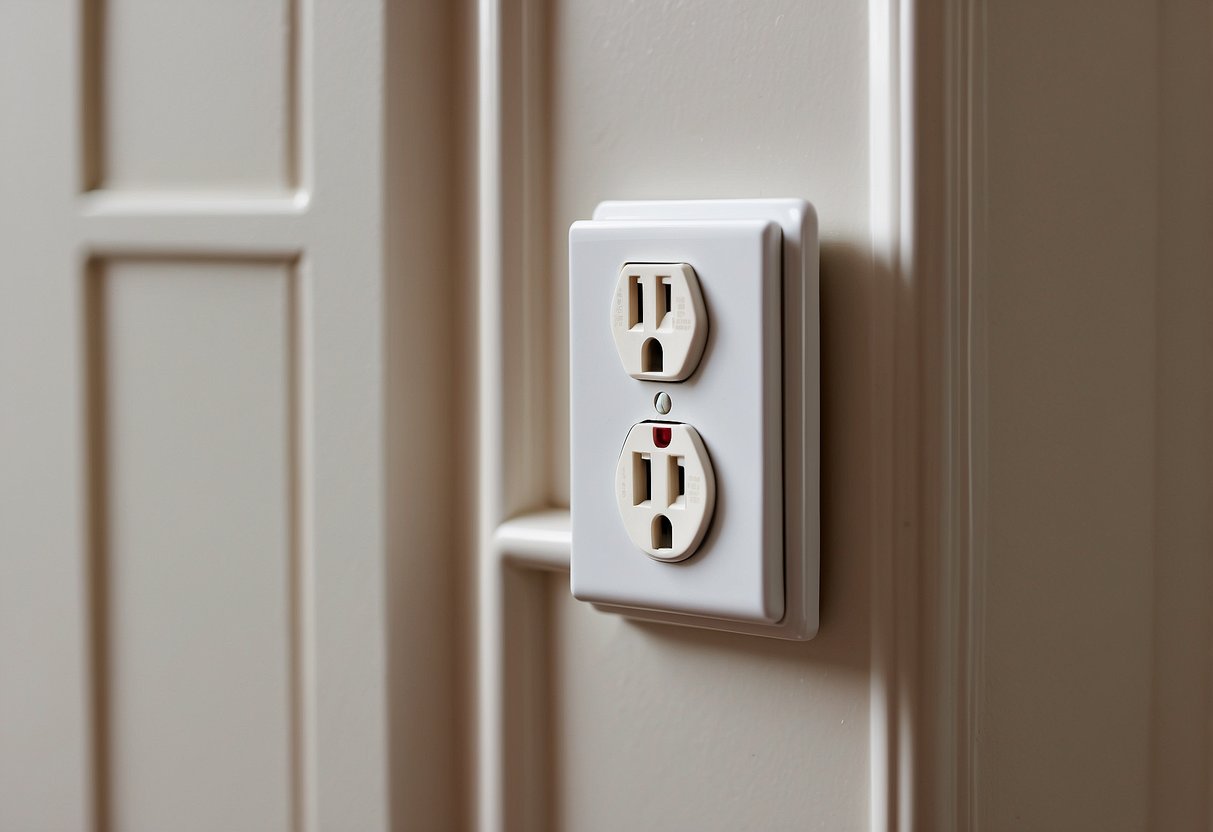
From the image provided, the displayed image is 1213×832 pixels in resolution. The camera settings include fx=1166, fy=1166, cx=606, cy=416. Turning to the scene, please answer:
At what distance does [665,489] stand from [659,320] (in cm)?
7

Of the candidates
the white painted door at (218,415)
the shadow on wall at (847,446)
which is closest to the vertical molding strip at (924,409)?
the shadow on wall at (847,446)

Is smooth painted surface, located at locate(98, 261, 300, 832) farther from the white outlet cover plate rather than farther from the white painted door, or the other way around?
the white outlet cover plate

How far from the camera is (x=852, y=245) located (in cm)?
48

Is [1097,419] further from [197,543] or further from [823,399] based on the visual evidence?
[197,543]

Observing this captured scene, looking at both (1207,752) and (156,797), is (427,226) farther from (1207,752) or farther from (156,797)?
(1207,752)

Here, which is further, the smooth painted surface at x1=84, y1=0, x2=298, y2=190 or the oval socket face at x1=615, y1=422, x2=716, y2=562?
the smooth painted surface at x1=84, y1=0, x2=298, y2=190

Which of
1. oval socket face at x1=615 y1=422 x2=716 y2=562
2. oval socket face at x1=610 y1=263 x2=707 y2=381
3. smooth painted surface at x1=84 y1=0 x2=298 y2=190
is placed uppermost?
smooth painted surface at x1=84 y1=0 x2=298 y2=190

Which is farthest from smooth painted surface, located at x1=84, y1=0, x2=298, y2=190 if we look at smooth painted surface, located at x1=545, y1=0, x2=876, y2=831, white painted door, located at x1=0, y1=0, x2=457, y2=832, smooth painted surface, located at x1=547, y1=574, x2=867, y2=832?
smooth painted surface, located at x1=547, y1=574, x2=867, y2=832

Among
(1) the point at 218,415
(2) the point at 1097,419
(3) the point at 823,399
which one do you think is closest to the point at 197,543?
(1) the point at 218,415

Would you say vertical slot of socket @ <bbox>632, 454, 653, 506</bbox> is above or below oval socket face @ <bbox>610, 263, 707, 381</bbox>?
below

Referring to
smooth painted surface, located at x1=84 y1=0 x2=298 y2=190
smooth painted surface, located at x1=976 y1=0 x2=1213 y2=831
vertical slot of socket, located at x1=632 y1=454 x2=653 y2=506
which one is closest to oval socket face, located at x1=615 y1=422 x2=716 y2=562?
vertical slot of socket, located at x1=632 y1=454 x2=653 y2=506

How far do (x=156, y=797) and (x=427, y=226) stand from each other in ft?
1.19

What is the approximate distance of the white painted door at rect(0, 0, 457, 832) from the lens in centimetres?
58

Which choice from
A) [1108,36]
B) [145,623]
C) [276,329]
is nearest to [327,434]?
[276,329]
